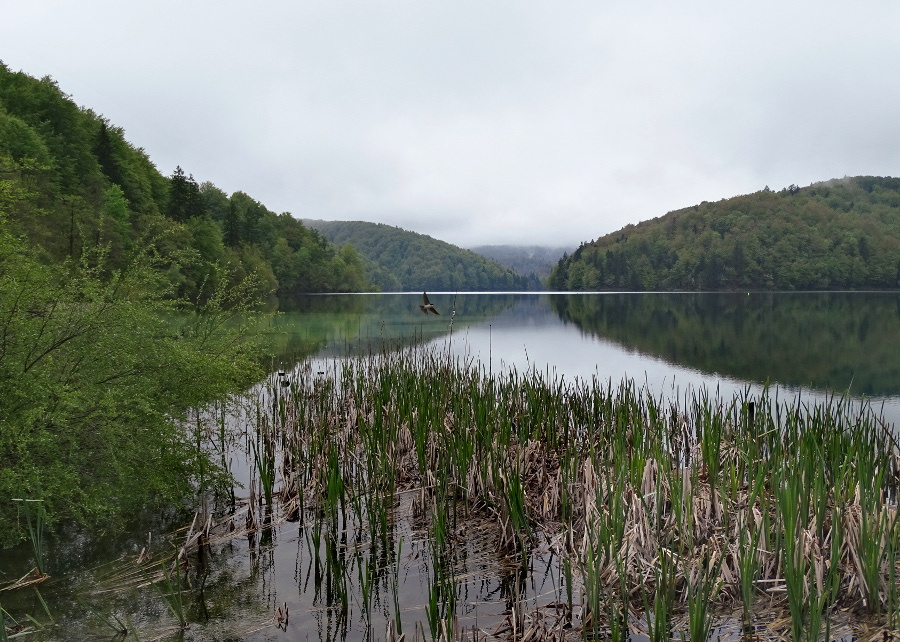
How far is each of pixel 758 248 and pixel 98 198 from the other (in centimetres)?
12721

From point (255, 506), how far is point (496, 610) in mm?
3506

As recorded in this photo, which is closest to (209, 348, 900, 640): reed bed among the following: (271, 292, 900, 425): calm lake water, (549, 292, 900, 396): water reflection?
(271, 292, 900, 425): calm lake water

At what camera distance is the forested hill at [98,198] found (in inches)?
1177

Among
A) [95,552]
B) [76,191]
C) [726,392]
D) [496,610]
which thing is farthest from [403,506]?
[76,191]

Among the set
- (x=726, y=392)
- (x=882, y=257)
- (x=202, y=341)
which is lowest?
(x=726, y=392)

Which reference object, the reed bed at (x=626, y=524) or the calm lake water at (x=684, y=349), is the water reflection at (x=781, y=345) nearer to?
the calm lake water at (x=684, y=349)

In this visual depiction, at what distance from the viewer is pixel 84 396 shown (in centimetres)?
577

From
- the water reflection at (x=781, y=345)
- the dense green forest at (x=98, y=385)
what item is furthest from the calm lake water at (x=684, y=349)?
the dense green forest at (x=98, y=385)

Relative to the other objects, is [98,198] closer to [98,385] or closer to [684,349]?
[684,349]

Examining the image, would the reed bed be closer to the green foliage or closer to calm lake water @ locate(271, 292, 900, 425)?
the green foliage

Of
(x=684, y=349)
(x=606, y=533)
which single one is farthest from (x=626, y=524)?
(x=684, y=349)

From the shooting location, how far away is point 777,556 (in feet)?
16.1

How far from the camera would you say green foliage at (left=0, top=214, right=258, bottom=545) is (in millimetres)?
5500

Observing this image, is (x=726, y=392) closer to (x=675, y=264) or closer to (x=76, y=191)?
(x=76, y=191)
